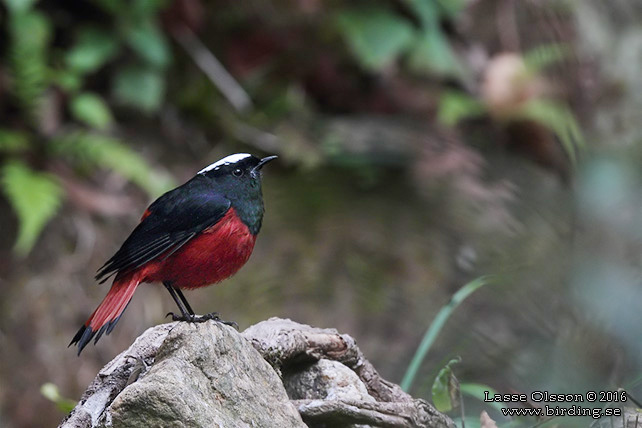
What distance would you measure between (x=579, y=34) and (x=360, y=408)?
1571mm

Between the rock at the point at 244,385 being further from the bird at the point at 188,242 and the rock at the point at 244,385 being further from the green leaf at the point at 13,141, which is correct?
the green leaf at the point at 13,141

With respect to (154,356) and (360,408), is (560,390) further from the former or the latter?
(154,356)

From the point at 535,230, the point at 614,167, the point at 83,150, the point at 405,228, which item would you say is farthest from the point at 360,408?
the point at 83,150

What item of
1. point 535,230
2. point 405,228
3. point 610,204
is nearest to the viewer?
point 610,204

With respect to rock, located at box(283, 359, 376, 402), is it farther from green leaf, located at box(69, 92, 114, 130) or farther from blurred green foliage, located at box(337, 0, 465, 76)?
blurred green foliage, located at box(337, 0, 465, 76)

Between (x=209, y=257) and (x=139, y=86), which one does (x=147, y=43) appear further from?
(x=209, y=257)

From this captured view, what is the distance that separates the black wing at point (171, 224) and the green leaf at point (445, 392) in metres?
1.03

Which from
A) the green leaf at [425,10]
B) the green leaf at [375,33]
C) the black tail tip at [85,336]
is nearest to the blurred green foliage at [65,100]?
the green leaf at [375,33]

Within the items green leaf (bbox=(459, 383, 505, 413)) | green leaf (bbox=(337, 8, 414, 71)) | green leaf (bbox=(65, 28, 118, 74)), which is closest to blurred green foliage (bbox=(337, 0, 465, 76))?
green leaf (bbox=(337, 8, 414, 71))

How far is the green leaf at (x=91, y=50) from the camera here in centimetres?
588

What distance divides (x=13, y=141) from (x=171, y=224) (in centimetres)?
321

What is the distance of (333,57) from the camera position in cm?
709

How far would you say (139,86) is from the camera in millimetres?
6043

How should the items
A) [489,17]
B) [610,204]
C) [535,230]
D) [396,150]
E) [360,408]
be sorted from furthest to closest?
[489,17] < [396,150] < [360,408] < [535,230] < [610,204]
